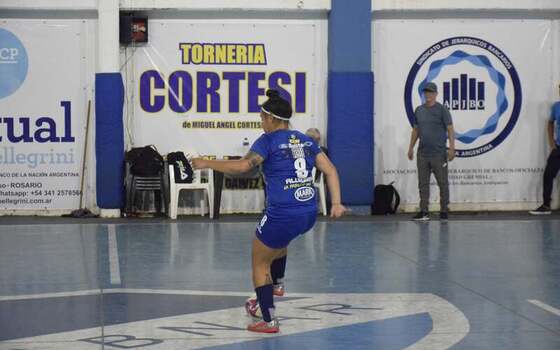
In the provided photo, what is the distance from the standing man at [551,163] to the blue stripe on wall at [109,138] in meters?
7.27

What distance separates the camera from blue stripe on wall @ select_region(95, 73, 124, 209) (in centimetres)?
1745

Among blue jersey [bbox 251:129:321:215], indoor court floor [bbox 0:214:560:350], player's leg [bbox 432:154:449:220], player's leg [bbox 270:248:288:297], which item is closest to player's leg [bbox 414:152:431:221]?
player's leg [bbox 432:154:449:220]

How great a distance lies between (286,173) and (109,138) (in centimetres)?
996

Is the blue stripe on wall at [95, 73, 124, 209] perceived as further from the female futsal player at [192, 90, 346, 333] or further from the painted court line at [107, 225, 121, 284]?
the female futsal player at [192, 90, 346, 333]

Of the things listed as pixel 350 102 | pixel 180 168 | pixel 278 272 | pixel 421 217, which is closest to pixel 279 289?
pixel 278 272

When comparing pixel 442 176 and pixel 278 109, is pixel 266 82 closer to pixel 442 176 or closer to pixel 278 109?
pixel 442 176

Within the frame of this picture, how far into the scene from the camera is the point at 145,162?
1731 cm

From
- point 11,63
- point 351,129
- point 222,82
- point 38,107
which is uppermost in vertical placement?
point 11,63

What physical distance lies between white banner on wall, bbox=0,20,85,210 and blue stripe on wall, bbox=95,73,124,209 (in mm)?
589

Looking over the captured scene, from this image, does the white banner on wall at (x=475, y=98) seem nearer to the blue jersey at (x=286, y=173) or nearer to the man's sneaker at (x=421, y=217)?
the man's sneaker at (x=421, y=217)

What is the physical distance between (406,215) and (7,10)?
25.4 feet

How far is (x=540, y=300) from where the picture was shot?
9.41 m

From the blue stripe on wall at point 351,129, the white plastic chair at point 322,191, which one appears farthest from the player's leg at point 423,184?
the white plastic chair at point 322,191

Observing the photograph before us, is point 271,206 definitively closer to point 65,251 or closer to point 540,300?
point 540,300
